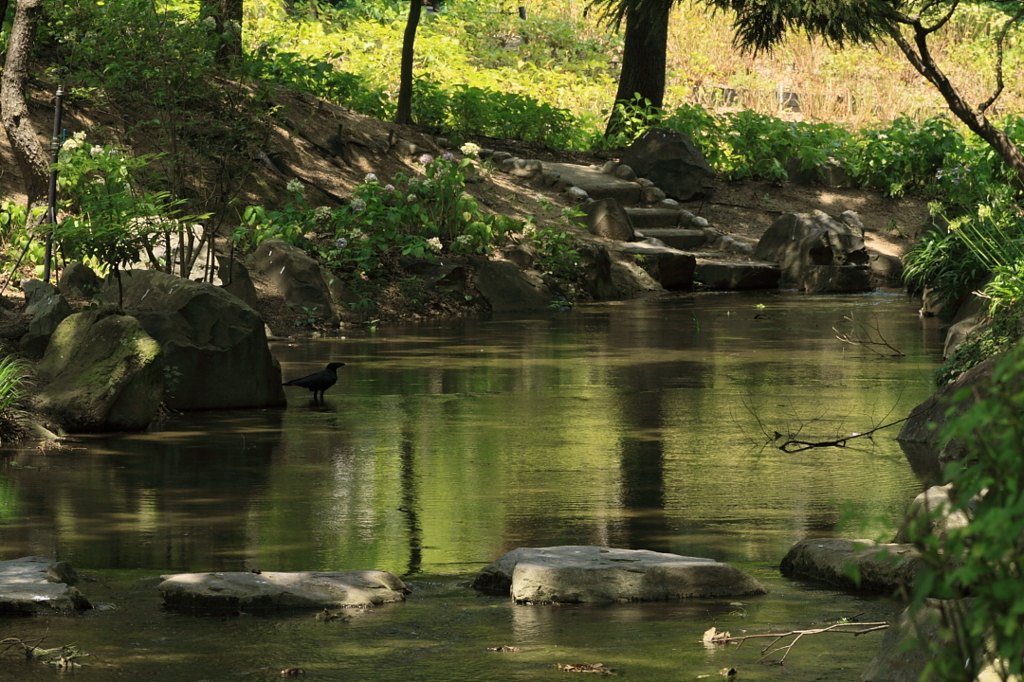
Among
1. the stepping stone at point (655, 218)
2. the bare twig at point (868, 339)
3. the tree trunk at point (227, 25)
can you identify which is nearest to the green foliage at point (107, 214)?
the tree trunk at point (227, 25)

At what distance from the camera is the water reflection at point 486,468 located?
6.36 metres

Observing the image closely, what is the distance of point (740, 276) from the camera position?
2086 centimetres

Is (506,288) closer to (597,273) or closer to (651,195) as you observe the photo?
(597,273)

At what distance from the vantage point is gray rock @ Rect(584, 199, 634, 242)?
21625 mm

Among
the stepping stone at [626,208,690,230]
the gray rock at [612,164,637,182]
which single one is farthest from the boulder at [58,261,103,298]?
the gray rock at [612,164,637,182]

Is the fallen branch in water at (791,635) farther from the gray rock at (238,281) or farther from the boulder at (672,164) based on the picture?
the boulder at (672,164)

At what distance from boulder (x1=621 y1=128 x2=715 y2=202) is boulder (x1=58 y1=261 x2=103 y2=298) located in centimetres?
1329

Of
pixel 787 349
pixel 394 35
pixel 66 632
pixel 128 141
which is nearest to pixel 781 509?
pixel 66 632

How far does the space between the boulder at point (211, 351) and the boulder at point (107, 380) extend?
1.93ft

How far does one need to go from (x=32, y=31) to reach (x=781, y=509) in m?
10.5

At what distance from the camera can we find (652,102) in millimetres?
27172

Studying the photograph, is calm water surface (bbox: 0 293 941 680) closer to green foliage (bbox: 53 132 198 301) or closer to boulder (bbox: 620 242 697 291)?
green foliage (bbox: 53 132 198 301)

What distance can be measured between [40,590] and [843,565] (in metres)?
2.82

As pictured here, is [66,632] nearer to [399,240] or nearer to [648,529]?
[648,529]
